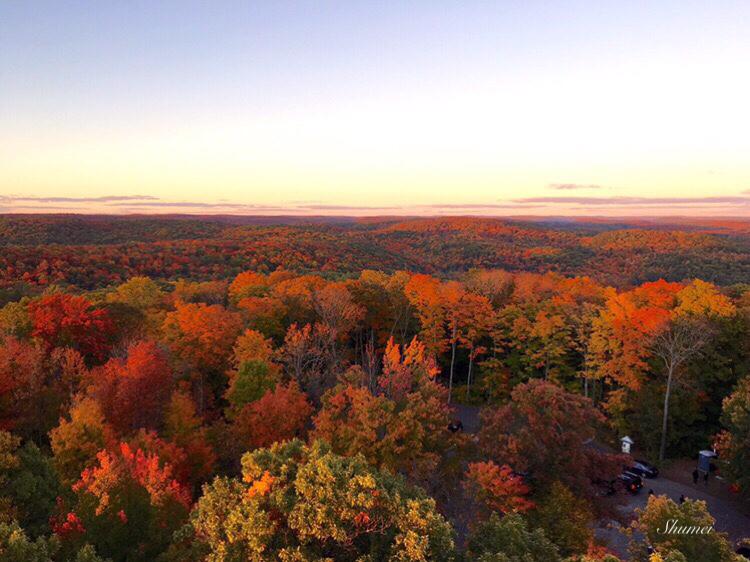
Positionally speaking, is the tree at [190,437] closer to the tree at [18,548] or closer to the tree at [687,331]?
the tree at [18,548]

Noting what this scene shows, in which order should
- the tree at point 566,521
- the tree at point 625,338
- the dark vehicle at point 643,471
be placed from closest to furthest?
the tree at point 566,521
the dark vehicle at point 643,471
the tree at point 625,338

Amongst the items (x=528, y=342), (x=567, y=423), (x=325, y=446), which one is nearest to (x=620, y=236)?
(x=528, y=342)

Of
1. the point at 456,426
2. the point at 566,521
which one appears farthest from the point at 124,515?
the point at 456,426

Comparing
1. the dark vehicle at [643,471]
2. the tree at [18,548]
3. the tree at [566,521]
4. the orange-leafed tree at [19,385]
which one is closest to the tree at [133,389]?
the orange-leafed tree at [19,385]

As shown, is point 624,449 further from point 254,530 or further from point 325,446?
point 254,530

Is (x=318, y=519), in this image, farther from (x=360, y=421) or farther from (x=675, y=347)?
(x=675, y=347)

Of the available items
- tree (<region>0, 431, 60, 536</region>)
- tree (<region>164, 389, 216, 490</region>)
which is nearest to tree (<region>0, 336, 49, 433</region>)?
tree (<region>164, 389, 216, 490</region>)
